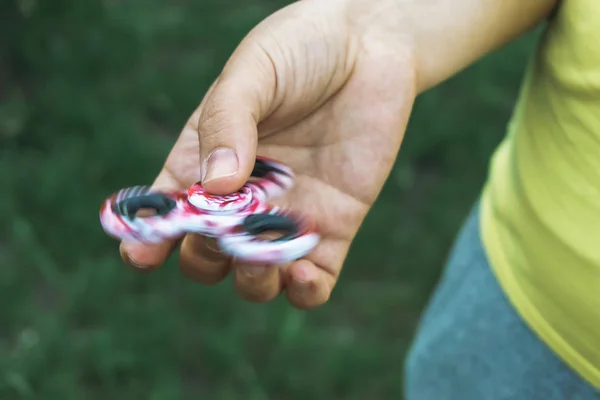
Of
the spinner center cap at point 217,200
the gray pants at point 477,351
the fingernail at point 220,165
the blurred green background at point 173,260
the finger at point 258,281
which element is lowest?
the blurred green background at point 173,260

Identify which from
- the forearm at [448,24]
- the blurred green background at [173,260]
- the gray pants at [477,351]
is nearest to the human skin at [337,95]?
the forearm at [448,24]

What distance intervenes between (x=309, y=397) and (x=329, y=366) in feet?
0.27

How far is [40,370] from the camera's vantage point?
5.38 ft

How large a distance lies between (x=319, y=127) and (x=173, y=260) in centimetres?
94

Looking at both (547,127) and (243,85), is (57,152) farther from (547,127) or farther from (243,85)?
(547,127)

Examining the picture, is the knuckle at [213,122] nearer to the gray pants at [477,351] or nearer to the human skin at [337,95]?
the human skin at [337,95]

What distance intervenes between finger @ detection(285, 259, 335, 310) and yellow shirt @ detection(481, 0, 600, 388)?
26cm

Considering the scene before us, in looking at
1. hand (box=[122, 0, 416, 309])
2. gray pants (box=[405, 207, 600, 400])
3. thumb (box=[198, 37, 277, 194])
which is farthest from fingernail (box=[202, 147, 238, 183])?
gray pants (box=[405, 207, 600, 400])

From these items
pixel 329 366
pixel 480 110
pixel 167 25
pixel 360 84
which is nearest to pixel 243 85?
pixel 360 84

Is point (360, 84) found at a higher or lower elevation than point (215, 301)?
higher

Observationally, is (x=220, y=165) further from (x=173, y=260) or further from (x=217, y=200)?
(x=173, y=260)

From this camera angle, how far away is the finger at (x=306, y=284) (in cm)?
92

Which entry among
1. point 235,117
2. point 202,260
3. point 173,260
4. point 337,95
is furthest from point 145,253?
point 173,260

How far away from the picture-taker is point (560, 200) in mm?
911
